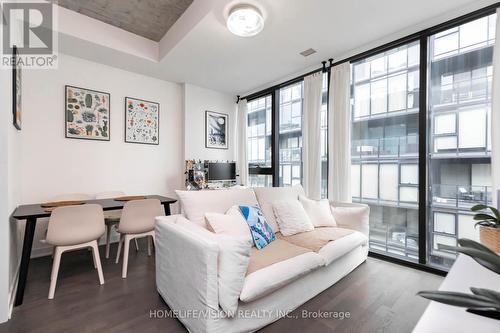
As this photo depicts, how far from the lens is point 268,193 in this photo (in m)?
2.68

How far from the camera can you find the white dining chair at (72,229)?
6.45 ft

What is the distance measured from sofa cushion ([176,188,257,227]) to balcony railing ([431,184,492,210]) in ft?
6.76

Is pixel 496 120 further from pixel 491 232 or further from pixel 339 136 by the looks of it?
pixel 339 136

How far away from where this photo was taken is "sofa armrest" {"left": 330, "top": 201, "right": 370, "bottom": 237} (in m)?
2.65

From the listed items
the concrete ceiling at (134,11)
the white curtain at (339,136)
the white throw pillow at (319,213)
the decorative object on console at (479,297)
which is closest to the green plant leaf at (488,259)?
the decorative object on console at (479,297)

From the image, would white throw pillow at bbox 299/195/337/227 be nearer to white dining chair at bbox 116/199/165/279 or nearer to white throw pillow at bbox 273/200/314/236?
white throw pillow at bbox 273/200/314/236

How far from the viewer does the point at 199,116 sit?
4332mm

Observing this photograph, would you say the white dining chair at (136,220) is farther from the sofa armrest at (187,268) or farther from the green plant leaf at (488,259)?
the green plant leaf at (488,259)

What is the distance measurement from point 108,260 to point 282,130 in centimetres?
331

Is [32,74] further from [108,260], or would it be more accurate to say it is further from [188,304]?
[188,304]

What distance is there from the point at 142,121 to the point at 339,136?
3096 mm

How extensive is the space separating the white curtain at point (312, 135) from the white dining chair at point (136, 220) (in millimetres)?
2201

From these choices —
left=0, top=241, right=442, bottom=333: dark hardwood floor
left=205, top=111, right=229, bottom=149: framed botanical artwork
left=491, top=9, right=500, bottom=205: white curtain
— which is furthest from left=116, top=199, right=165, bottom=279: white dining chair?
left=491, top=9, right=500, bottom=205: white curtain

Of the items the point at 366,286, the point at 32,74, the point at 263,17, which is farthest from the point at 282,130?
the point at 32,74
